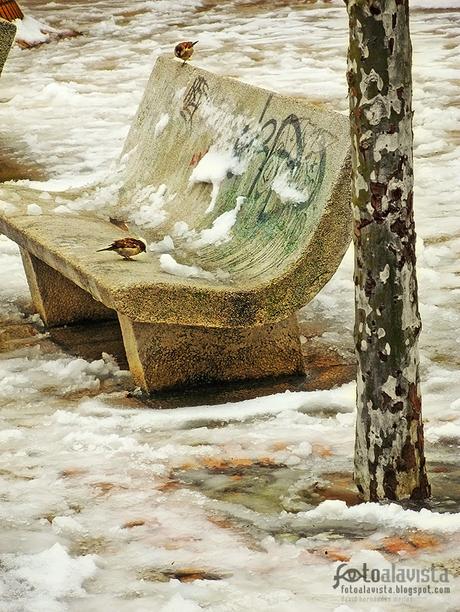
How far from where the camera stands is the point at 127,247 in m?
4.74

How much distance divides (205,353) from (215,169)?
101 centimetres

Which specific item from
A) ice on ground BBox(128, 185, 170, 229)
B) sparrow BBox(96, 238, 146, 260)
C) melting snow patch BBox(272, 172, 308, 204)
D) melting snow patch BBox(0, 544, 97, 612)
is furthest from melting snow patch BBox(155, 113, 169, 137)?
melting snow patch BBox(0, 544, 97, 612)

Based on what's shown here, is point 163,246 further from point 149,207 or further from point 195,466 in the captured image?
point 195,466

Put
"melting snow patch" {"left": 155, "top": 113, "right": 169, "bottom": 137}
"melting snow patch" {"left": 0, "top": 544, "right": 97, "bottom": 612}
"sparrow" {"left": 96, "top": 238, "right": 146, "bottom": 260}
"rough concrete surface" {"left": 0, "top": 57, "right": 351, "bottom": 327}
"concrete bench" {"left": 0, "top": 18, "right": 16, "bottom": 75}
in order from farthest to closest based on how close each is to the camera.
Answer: "concrete bench" {"left": 0, "top": 18, "right": 16, "bottom": 75}
"melting snow patch" {"left": 155, "top": 113, "right": 169, "bottom": 137}
"sparrow" {"left": 96, "top": 238, "right": 146, "bottom": 260}
"rough concrete surface" {"left": 0, "top": 57, "right": 351, "bottom": 327}
"melting snow patch" {"left": 0, "top": 544, "right": 97, "bottom": 612}

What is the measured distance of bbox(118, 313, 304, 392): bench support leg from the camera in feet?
15.4

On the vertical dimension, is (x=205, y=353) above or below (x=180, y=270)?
below

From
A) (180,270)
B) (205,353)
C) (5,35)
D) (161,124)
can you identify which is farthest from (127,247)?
(5,35)

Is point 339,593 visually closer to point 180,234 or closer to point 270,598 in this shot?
point 270,598

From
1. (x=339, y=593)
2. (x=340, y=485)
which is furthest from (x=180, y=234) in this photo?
(x=339, y=593)

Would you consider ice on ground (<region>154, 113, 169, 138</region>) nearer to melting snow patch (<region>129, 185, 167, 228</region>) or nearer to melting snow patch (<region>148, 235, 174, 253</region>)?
melting snow patch (<region>129, 185, 167, 228</region>)

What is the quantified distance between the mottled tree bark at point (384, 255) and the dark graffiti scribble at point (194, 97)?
2.65 meters

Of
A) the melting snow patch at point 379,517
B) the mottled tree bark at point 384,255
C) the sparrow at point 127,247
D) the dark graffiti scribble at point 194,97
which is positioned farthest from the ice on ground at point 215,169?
the melting snow patch at point 379,517

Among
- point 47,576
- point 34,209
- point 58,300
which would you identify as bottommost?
point 58,300

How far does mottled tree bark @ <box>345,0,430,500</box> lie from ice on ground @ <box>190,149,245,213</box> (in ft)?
6.54
